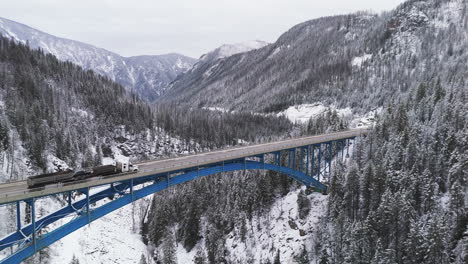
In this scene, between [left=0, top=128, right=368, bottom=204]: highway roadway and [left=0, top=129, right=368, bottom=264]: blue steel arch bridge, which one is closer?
[left=0, top=129, right=368, bottom=264]: blue steel arch bridge

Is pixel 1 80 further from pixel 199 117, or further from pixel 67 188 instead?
pixel 67 188

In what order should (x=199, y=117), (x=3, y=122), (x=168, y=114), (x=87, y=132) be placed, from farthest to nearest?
1. (x=199, y=117)
2. (x=168, y=114)
3. (x=87, y=132)
4. (x=3, y=122)

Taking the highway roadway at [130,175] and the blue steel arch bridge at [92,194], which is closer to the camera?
the blue steel arch bridge at [92,194]

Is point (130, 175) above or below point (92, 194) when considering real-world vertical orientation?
above

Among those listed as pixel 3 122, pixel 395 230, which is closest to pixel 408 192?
pixel 395 230

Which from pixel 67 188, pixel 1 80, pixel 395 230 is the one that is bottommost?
pixel 395 230

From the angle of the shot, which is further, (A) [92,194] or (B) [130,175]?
(B) [130,175]

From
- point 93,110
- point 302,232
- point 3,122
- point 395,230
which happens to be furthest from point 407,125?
point 93,110

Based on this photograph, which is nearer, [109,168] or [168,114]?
[109,168]

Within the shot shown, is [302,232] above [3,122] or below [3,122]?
below

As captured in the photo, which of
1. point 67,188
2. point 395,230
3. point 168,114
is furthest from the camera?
point 168,114
